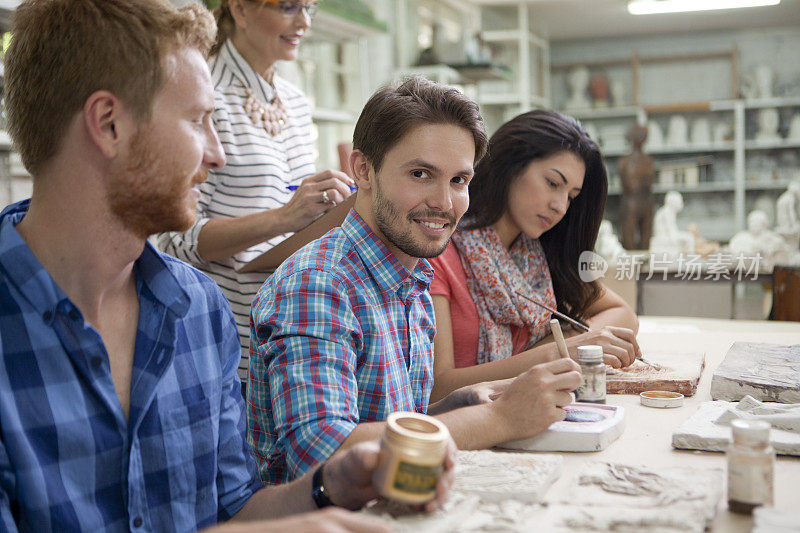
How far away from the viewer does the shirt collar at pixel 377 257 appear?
141 cm

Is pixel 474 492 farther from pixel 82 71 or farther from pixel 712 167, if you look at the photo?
pixel 712 167

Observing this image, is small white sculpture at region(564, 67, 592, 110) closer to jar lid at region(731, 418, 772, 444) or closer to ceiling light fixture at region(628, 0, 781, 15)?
ceiling light fixture at region(628, 0, 781, 15)

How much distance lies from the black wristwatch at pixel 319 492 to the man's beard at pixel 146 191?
15.7 inches

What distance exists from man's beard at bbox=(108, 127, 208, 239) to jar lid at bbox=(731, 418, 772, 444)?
783 mm

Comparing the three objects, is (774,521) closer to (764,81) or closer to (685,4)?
(685,4)

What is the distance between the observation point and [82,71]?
999mm

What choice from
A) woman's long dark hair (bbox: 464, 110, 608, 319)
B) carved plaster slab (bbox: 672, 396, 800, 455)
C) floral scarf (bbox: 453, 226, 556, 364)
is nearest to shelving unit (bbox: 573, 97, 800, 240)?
woman's long dark hair (bbox: 464, 110, 608, 319)

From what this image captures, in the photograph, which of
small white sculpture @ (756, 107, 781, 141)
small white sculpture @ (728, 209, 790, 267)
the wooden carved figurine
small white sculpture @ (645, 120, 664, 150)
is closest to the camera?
small white sculpture @ (728, 209, 790, 267)

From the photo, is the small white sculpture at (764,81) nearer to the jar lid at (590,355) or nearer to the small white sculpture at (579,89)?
the small white sculpture at (579,89)

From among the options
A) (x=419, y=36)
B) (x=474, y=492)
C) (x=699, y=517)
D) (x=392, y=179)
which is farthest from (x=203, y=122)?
(x=419, y=36)

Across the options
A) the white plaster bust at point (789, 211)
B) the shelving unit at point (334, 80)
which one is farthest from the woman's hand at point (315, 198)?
the white plaster bust at point (789, 211)

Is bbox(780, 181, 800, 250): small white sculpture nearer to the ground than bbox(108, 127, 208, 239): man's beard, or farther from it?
nearer to the ground

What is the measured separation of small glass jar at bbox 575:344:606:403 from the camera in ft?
5.16

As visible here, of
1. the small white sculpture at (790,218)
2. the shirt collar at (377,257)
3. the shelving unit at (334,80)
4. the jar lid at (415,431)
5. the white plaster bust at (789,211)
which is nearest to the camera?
the jar lid at (415,431)
